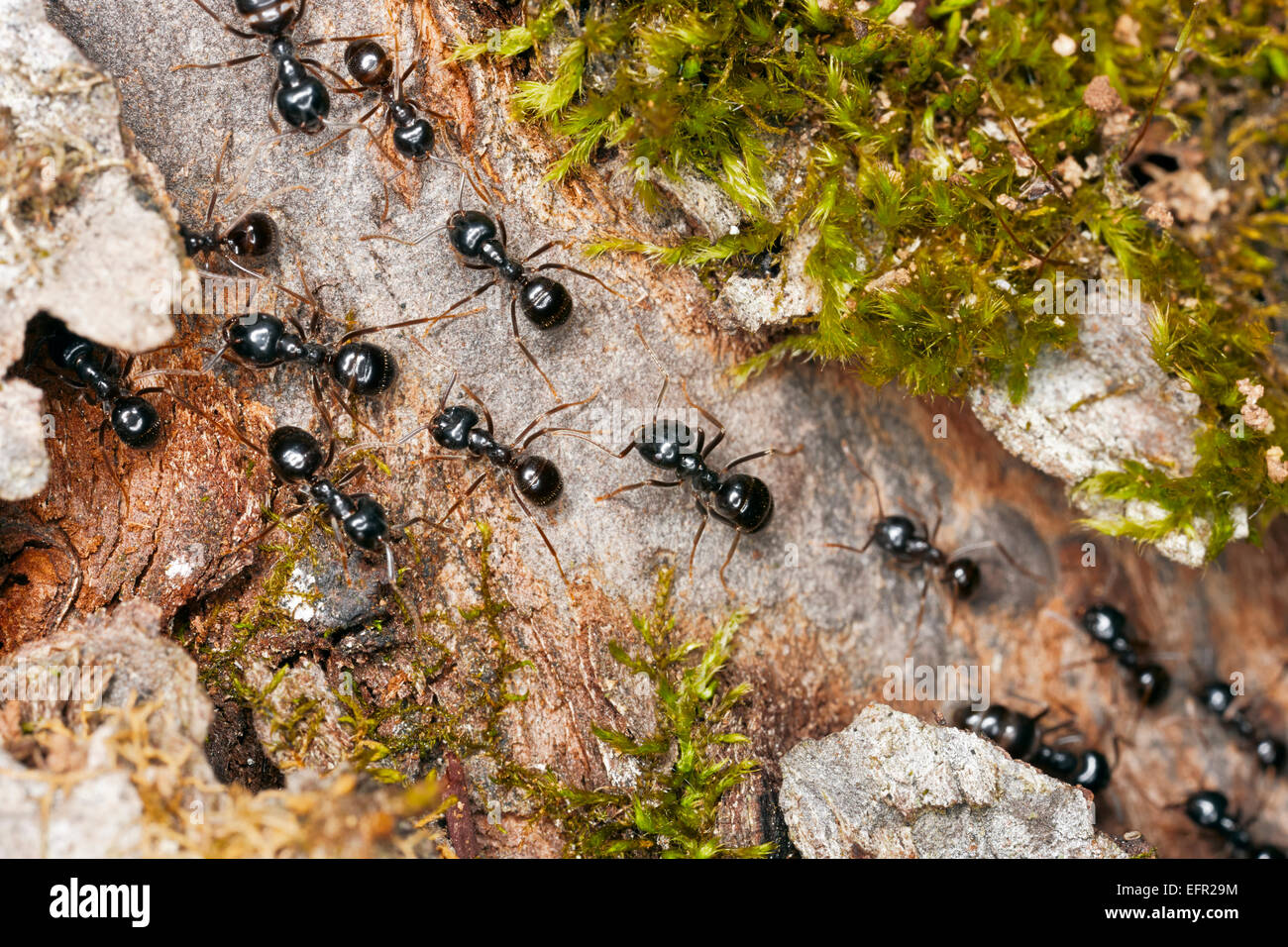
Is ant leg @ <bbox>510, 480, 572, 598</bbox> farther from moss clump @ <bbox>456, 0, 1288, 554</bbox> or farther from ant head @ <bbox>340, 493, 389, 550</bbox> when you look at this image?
moss clump @ <bbox>456, 0, 1288, 554</bbox>

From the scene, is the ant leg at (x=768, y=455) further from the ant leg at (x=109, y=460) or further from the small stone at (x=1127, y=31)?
the ant leg at (x=109, y=460)

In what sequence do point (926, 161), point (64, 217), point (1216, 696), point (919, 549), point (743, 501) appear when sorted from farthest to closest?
1. point (1216, 696)
2. point (919, 549)
3. point (743, 501)
4. point (926, 161)
5. point (64, 217)

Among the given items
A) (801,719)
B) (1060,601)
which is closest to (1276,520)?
(1060,601)

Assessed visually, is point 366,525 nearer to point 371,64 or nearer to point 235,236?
point 235,236

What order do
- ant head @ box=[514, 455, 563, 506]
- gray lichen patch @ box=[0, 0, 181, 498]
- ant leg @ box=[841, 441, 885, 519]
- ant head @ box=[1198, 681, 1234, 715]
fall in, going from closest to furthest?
1. gray lichen patch @ box=[0, 0, 181, 498]
2. ant head @ box=[514, 455, 563, 506]
3. ant leg @ box=[841, 441, 885, 519]
4. ant head @ box=[1198, 681, 1234, 715]

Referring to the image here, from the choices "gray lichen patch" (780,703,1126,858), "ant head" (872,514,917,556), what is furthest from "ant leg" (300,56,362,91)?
"gray lichen patch" (780,703,1126,858)

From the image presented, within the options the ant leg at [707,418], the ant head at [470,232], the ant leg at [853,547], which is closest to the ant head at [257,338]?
the ant head at [470,232]

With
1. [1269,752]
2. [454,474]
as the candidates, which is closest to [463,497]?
[454,474]
